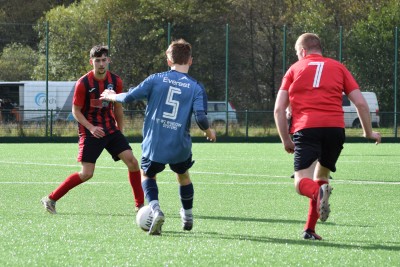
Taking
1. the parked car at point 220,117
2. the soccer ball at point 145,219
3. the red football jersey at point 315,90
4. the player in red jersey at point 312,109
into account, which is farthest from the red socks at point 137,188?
the parked car at point 220,117

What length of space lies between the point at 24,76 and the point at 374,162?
66.2 feet

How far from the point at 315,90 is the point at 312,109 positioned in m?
0.15

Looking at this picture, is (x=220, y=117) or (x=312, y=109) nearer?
(x=312, y=109)

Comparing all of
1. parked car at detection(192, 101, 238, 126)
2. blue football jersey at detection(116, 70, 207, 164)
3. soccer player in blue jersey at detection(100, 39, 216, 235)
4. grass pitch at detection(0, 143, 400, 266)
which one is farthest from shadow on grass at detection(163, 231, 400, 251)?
parked car at detection(192, 101, 238, 126)

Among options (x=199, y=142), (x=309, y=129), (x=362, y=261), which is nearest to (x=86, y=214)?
(x=309, y=129)

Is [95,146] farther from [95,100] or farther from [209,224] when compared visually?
[209,224]

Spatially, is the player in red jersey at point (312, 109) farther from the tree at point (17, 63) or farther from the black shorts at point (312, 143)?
the tree at point (17, 63)

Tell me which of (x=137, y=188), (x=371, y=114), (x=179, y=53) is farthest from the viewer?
(x=371, y=114)

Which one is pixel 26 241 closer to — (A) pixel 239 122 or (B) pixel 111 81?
(B) pixel 111 81

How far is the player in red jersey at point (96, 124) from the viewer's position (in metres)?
9.66

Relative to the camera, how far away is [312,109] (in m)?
7.54

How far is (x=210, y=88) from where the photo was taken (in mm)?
35656

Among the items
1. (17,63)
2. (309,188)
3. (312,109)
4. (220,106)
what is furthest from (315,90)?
(17,63)

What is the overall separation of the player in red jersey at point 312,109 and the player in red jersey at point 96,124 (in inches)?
101
